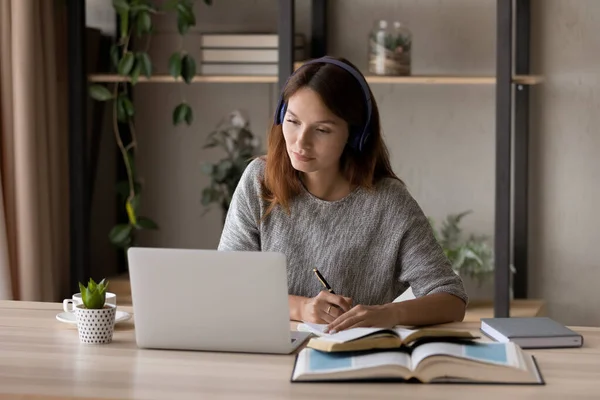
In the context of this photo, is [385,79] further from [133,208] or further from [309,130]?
[309,130]

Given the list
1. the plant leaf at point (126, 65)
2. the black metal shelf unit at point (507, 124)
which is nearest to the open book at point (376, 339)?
the black metal shelf unit at point (507, 124)

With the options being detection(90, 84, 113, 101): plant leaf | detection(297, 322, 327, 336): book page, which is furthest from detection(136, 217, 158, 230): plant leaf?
detection(297, 322, 327, 336): book page

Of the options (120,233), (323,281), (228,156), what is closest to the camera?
(323,281)

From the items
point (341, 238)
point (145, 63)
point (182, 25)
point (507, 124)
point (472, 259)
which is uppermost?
point (182, 25)

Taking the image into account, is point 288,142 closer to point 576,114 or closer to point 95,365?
point 95,365

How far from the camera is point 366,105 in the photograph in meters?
2.23

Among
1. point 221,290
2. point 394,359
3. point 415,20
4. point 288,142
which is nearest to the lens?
point 394,359

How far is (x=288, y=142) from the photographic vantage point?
7.16 ft

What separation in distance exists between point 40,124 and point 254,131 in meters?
0.82

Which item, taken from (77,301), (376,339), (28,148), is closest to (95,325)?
(77,301)

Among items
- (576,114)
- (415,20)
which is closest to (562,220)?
(576,114)

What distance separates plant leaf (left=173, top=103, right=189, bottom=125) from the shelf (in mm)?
100

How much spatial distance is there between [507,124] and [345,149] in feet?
3.35

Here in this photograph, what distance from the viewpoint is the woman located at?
2.21 metres
